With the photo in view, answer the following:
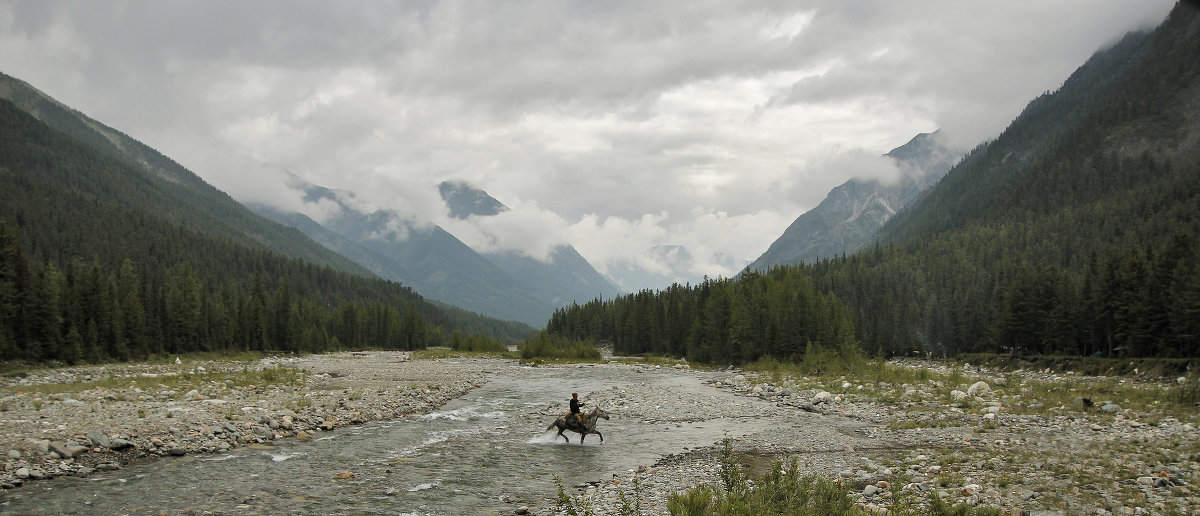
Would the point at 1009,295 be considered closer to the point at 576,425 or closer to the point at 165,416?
the point at 576,425

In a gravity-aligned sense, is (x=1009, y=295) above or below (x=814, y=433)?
above

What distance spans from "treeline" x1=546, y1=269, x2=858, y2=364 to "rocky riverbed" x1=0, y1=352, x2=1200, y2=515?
28.5 metres

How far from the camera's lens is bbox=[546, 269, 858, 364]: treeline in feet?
227

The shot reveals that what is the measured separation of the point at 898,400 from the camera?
31828 mm

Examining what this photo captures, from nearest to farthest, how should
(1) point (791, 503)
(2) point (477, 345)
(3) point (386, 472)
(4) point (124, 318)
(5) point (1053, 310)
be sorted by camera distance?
(1) point (791, 503) → (3) point (386, 472) → (4) point (124, 318) → (5) point (1053, 310) → (2) point (477, 345)

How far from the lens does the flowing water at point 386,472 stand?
555 inches

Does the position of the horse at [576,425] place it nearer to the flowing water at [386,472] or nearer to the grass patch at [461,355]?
the flowing water at [386,472]

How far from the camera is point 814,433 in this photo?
2414cm

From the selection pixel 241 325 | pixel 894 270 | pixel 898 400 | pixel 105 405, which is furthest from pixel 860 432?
pixel 894 270

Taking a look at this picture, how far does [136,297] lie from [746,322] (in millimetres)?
76549

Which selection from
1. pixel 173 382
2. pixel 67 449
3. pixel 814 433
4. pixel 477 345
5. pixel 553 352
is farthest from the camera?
pixel 477 345

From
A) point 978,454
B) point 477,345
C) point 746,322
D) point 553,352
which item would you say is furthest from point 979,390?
point 477,345

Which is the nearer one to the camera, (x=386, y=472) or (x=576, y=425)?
(x=386, y=472)

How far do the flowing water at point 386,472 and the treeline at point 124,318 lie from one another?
171 feet
